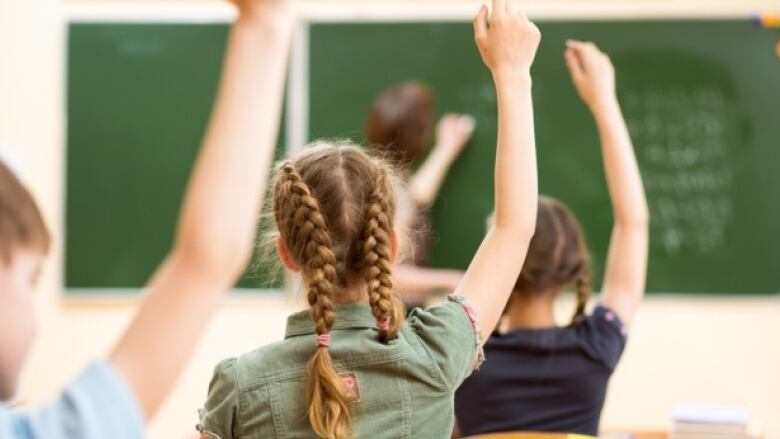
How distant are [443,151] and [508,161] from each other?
2808mm

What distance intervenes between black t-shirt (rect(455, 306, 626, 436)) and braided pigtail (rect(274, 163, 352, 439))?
83cm

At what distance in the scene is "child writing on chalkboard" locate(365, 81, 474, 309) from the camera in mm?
4020

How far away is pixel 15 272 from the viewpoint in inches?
29.0

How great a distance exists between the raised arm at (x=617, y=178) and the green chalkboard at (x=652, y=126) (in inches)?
79.2

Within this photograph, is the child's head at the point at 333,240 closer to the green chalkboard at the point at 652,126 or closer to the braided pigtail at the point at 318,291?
the braided pigtail at the point at 318,291

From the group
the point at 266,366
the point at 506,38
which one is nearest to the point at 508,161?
the point at 506,38

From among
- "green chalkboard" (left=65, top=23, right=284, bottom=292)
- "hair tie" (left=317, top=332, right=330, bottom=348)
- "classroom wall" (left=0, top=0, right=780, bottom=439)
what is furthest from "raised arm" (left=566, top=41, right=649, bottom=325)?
"green chalkboard" (left=65, top=23, right=284, bottom=292)

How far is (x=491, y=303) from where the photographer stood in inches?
53.4

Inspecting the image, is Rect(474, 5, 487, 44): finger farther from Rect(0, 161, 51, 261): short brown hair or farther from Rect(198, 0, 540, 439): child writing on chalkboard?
Rect(0, 161, 51, 261): short brown hair

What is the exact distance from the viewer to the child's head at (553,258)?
7.34ft

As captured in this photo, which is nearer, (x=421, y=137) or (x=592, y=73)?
(x=592, y=73)

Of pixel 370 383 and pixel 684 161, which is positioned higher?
pixel 684 161

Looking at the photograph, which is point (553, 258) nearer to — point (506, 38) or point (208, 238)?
point (506, 38)

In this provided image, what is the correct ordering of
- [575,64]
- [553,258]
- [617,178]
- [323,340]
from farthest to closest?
[553,258], [617,178], [575,64], [323,340]
